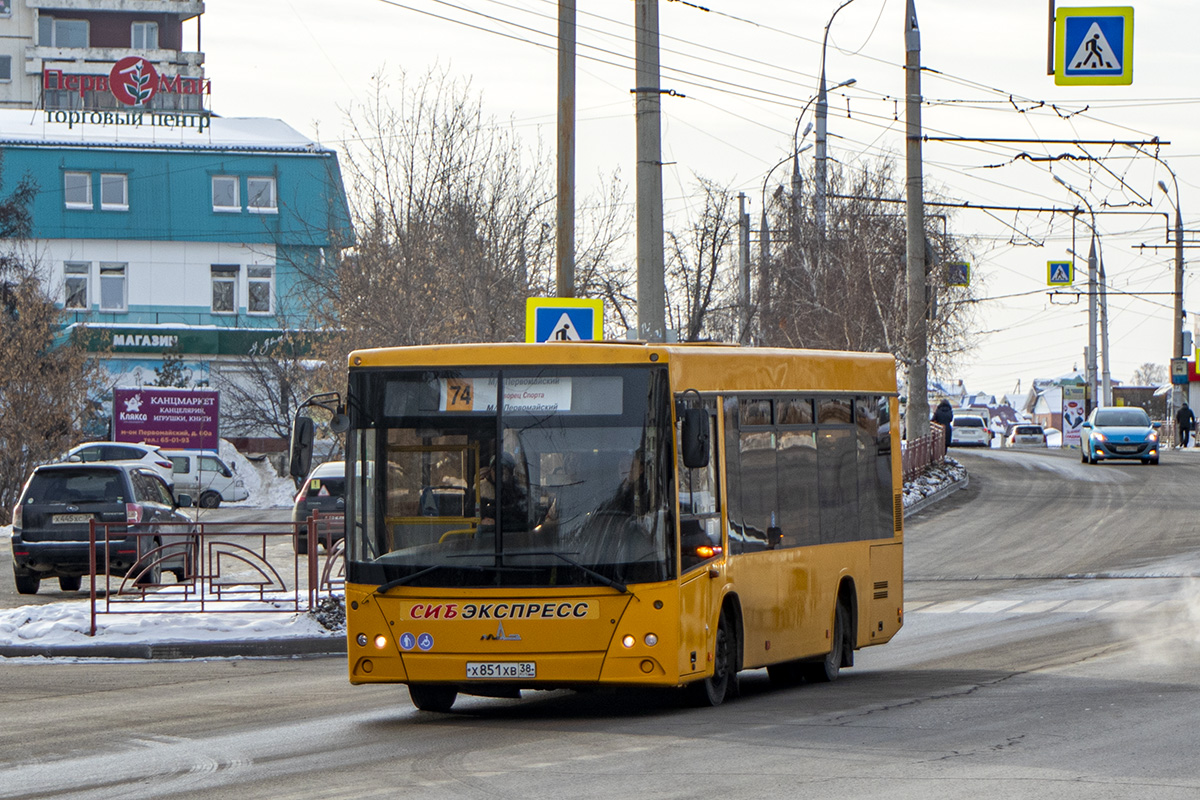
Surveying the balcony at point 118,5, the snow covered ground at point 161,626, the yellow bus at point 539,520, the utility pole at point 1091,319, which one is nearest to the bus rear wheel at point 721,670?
the yellow bus at point 539,520

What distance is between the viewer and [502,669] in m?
11.1

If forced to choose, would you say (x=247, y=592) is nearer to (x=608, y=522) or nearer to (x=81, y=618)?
(x=81, y=618)

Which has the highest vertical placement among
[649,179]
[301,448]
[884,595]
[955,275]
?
[955,275]

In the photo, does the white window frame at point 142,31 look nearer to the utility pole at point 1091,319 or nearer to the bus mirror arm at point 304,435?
the utility pole at point 1091,319

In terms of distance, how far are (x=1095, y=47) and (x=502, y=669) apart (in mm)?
14003

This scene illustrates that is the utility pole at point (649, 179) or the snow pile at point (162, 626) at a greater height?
the utility pole at point (649, 179)

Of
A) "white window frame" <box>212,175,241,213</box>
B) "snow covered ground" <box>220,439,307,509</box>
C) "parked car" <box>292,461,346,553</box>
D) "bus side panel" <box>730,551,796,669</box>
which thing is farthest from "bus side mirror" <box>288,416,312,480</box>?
"white window frame" <box>212,175,241,213</box>

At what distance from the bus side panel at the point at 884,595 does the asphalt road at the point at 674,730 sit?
1.17 feet

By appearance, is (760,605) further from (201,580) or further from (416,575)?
(201,580)

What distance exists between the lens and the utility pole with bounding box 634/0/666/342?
60.0 ft

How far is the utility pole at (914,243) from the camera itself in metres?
35.8

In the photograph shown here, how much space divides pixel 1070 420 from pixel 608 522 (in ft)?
205

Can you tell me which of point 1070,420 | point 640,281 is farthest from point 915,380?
point 1070,420

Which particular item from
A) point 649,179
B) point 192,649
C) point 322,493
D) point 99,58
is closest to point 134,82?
point 99,58
